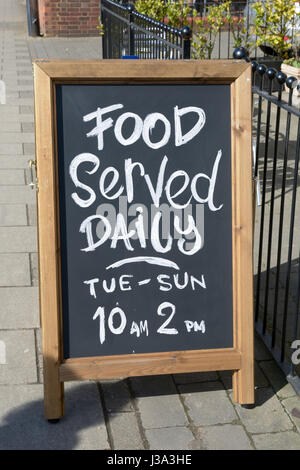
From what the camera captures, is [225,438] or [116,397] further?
[116,397]

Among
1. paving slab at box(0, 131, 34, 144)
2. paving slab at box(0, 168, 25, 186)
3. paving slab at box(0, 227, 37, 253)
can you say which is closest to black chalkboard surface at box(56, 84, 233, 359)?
paving slab at box(0, 227, 37, 253)

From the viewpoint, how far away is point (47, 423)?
11.3 feet

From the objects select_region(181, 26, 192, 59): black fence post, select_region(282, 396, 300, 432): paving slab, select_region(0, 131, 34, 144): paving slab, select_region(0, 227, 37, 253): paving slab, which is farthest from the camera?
select_region(0, 131, 34, 144): paving slab

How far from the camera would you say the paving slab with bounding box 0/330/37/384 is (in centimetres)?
382

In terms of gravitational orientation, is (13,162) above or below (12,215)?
above

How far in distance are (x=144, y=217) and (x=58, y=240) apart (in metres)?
0.45

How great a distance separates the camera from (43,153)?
10.4ft

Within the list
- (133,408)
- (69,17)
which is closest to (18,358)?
(133,408)

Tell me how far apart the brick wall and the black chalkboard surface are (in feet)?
46.9

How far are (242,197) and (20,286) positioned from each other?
2144 mm

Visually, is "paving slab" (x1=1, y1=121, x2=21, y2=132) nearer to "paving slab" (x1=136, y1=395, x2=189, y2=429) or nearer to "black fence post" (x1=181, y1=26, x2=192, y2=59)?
"black fence post" (x1=181, y1=26, x2=192, y2=59)

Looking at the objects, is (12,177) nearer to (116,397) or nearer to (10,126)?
(10,126)

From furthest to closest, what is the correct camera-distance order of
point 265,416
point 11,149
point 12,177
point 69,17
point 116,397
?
point 69,17 → point 11,149 → point 12,177 → point 116,397 → point 265,416

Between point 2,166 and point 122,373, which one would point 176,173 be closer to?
point 122,373
